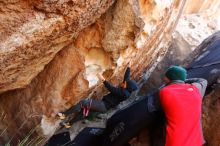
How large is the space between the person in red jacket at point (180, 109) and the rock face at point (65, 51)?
1053 mm

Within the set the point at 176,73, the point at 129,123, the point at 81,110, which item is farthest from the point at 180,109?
the point at 81,110

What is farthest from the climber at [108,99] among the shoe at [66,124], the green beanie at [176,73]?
the green beanie at [176,73]

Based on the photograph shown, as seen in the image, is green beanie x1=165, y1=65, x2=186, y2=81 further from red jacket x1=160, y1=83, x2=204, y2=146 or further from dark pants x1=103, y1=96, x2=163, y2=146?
dark pants x1=103, y1=96, x2=163, y2=146

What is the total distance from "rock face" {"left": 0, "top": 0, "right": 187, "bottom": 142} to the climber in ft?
0.48

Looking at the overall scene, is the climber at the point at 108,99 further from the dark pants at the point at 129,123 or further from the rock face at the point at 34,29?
→ the rock face at the point at 34,29

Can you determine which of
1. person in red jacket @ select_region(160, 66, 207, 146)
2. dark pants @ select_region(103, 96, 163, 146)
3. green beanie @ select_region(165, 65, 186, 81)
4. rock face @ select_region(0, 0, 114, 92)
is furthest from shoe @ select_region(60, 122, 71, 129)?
green beanie @ select_region(165, 65, 186, 81)

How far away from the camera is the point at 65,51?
502 centimetres

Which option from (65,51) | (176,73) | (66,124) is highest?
(65,51)

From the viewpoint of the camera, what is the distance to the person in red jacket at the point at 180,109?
4.14 metres

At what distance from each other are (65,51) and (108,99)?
123cm

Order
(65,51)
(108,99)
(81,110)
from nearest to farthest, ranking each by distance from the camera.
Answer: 1. (65,51)
2. (81,110)
3. (108,99)

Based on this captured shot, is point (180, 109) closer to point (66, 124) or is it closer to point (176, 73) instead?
point (176, 73)

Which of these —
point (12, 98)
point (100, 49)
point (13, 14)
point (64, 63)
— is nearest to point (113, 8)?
point (100, 49)

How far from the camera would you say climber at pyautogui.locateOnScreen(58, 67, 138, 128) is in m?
A: 5.39
